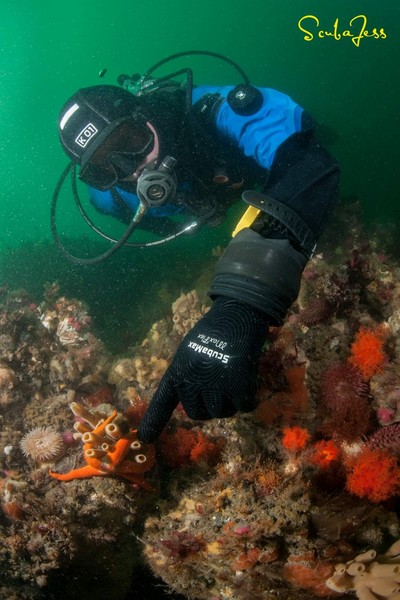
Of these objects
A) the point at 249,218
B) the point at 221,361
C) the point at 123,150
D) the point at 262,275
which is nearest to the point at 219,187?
the point at 123,150

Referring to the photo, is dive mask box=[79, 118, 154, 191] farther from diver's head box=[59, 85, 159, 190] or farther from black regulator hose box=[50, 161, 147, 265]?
black regulator hose box=[50, 161, 147, 265]

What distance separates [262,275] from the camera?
205cm

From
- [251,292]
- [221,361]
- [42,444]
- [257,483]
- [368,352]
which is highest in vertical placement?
[251,292]

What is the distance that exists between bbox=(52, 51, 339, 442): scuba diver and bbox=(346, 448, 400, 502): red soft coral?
147 cm

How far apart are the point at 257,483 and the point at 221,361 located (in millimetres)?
1532

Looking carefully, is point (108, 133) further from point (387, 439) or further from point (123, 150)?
point (387, 439)

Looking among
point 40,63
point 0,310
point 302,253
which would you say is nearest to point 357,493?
point 302,253

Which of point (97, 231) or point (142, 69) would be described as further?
point (142, 69)

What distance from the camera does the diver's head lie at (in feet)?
12.6

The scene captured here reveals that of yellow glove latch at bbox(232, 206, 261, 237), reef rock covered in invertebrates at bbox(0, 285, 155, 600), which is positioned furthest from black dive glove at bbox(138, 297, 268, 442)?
reef rock covered in invertebrates at bbox(0, 285, 155, 600)

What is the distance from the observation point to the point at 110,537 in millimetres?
3441

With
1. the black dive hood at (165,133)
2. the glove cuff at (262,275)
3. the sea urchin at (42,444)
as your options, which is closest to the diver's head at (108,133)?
the black dive hood at (165,133)

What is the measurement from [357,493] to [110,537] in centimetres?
222

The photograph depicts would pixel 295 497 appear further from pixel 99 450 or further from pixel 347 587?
pixel 99 450
